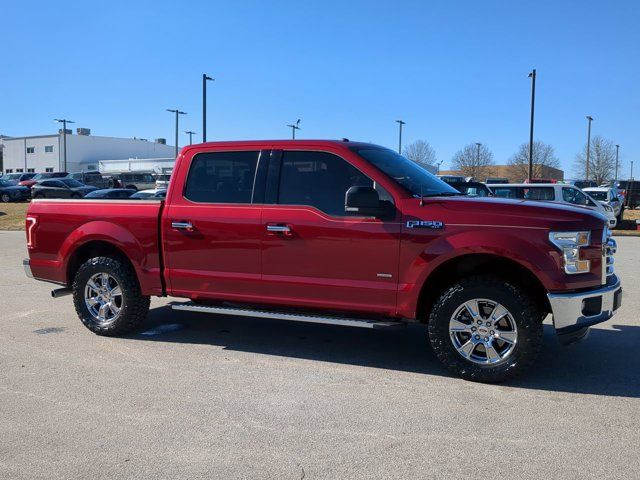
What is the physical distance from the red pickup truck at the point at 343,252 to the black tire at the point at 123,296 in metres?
0.01

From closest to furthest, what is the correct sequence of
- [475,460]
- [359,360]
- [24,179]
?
[475,460]
[359,360]
[24,179]

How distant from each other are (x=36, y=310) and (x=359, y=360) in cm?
465

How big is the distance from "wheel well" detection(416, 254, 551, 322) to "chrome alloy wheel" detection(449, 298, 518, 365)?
31 cm

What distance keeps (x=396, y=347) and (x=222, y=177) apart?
8.08 feet

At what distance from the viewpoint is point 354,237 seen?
16.7 feet

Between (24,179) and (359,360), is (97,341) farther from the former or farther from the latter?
(24,179)

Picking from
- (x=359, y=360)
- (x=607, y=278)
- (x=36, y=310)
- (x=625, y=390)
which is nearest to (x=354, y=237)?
(x=359, y=360)

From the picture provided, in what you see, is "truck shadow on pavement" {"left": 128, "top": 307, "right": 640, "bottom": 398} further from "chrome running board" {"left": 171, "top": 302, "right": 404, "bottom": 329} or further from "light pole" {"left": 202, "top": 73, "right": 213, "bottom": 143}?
"light pole" {"left": 202, "top": 73, "right": 213, "bottom": 143}

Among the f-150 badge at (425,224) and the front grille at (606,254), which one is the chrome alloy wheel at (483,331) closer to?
the f-150 badge at (425,224)

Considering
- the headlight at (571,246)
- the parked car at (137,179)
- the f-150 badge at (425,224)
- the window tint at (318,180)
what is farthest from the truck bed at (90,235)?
the parked car at (137,179)

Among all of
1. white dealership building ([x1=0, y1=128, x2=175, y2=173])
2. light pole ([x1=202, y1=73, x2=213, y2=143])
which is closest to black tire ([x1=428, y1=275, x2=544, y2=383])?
light pole ([x1=202, y1=73, x2=213, y2=143])

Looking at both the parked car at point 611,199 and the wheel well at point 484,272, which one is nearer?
the wheel well at point 484,272

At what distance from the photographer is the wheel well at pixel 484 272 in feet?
15.9

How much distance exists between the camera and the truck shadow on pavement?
16.2ft
